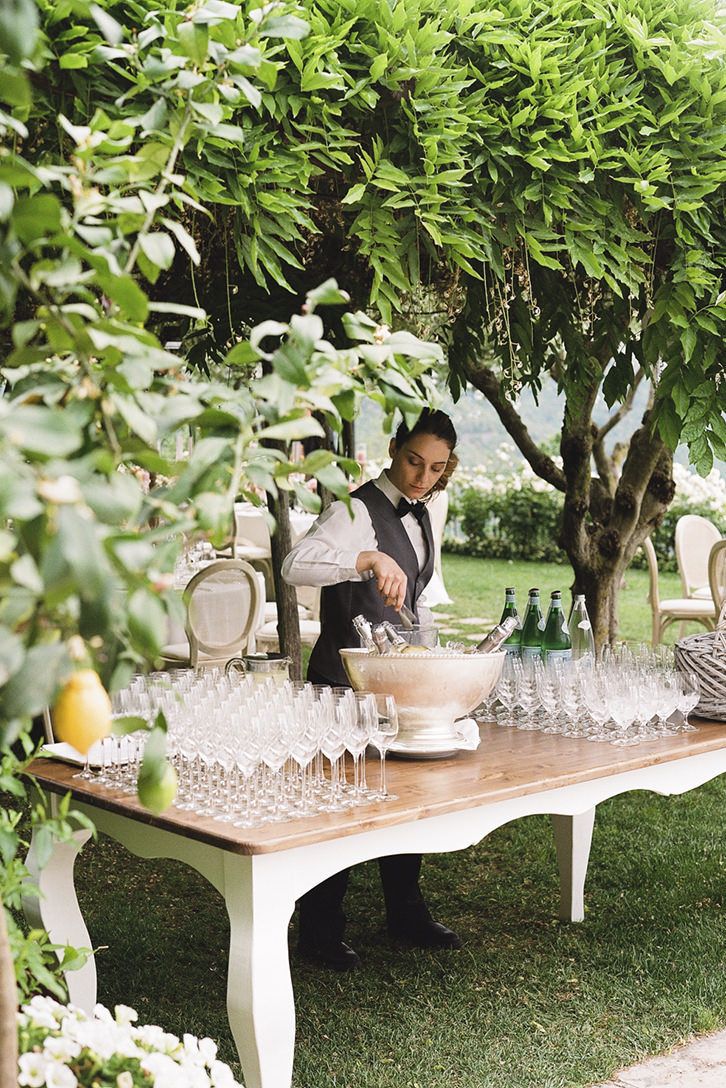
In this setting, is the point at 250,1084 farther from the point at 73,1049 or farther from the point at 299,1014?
the point at 299,1014

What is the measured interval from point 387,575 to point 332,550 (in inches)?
9.7

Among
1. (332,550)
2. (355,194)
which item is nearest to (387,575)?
(332,550)

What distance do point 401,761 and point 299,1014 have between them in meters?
0.94

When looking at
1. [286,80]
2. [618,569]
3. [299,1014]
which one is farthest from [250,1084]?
[618,569]

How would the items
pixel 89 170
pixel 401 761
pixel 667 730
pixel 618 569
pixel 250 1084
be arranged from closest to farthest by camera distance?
pixel 89 170
pixel 250 1084
pixel 401 761
pixel 667 730
pixel 618 569

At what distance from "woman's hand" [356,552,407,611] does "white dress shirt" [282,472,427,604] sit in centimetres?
5

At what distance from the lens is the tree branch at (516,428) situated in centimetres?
650

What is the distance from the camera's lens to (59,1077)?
168 centimetres

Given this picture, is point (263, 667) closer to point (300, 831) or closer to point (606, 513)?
point (300, 831)

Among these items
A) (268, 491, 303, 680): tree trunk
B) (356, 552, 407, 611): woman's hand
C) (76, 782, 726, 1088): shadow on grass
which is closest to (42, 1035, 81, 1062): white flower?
(76, 782, 726, 1088): shadow on grass

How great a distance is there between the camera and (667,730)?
130 inches

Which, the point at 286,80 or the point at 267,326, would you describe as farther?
the point at 286,80

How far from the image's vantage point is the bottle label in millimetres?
3527

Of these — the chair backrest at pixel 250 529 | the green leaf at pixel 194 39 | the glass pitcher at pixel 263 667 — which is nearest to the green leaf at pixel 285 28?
the green leaf at pixel 194 39
